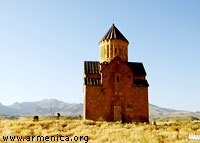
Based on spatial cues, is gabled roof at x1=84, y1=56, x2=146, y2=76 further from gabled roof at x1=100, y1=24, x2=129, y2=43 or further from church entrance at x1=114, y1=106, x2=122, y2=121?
church entrance at x1=114, y1=106, x2=122, y2=121

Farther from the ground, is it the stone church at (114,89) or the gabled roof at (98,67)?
the gabled roof at (98,67)

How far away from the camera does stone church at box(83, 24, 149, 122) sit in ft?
75.4

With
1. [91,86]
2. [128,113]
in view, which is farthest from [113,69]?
[128,113]

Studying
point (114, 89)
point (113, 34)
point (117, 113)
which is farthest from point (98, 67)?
point (117, 113)

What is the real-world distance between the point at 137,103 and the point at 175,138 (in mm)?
9809

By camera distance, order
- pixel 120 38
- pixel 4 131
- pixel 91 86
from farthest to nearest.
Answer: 1. pixel 120 38
2. pixel 91 86
3. pixel 4 131

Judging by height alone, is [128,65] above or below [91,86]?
above

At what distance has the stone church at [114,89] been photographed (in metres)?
23.0

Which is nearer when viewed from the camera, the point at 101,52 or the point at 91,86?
the point at 91,86

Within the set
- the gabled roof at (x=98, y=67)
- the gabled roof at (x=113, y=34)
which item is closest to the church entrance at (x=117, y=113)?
the gabled roof at (x=98, y=67)

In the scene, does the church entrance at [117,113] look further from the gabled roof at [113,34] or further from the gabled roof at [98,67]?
the gabled roof at [113,34]

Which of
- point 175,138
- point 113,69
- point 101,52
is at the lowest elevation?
point 175,138

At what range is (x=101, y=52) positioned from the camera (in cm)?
2598

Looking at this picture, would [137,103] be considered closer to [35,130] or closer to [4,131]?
[35,130]
